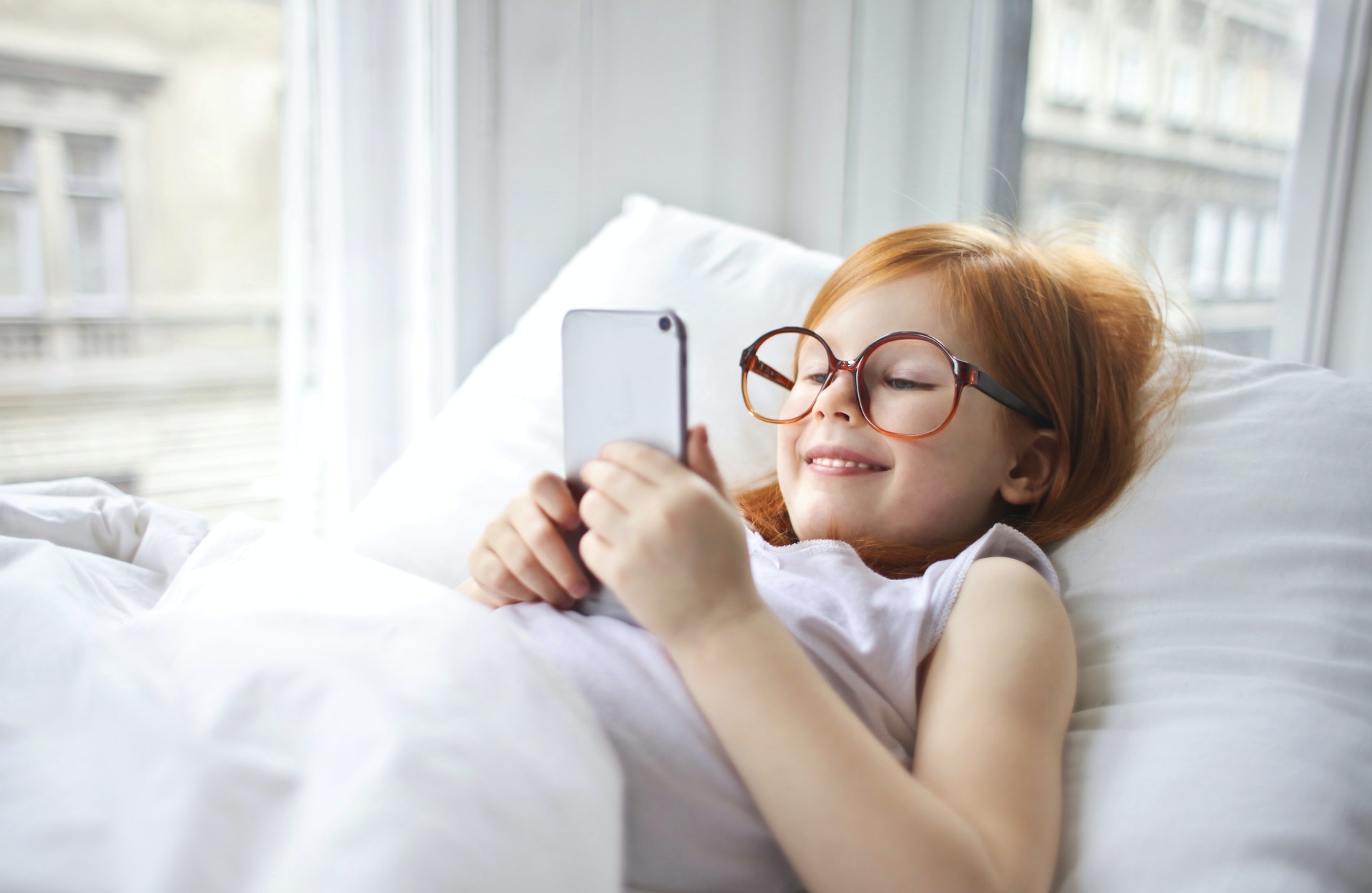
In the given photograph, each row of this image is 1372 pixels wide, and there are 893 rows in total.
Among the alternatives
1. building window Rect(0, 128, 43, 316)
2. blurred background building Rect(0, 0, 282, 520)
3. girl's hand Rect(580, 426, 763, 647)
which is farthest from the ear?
building window Rect(0, 128, 43, 316)

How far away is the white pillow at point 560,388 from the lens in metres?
0.97

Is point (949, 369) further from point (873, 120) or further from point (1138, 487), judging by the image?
point (873, 120)

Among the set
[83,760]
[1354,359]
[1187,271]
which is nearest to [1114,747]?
[83,760]

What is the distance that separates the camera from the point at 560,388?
41.4 inches

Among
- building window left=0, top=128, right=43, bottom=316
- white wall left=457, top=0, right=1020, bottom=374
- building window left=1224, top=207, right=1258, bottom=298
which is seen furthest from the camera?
white wall left=457, top=0, right=1020, bottom=374

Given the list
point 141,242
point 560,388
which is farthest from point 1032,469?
point 141,242

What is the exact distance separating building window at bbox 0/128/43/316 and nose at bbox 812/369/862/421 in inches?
44.2

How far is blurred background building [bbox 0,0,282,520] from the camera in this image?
121 centimetres

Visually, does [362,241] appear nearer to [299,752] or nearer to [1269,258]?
[299,752]

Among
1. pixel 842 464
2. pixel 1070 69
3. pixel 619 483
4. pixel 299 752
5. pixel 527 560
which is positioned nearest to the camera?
pixel 299 752

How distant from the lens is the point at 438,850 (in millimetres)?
388

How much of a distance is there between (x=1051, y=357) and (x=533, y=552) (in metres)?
0.48

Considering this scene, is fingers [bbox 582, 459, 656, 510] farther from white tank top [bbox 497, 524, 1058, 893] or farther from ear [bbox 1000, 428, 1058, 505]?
ear [bbox 1000, 428, 1058, 505]

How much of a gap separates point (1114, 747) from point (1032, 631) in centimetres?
9
